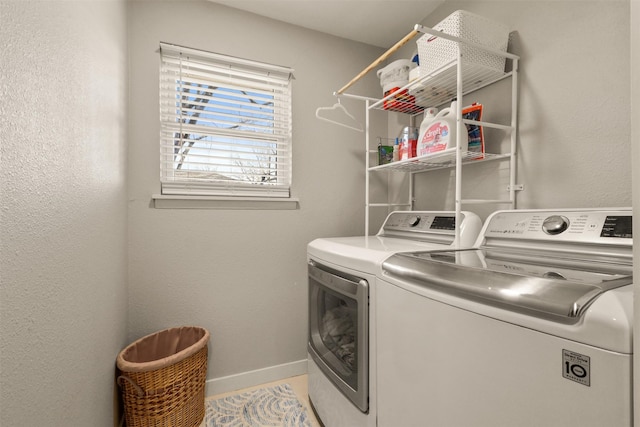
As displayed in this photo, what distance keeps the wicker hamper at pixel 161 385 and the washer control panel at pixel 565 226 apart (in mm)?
1571

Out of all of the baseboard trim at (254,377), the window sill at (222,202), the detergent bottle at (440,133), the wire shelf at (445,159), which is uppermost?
the detergent bottle at (440,133)

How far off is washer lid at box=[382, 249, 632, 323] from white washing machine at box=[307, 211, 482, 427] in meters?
0.19

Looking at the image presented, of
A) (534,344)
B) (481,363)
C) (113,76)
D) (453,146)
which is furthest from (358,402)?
(113,76)

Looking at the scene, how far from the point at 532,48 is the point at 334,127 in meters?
1.22

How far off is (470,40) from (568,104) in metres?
0.51

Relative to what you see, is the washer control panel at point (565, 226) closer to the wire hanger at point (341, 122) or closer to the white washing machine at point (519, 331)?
the white washing machine at point (519, 331)

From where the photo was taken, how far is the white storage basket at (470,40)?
52.0 inches

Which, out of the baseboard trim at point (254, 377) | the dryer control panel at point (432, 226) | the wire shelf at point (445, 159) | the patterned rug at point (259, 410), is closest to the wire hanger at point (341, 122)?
the wire shelf at point (445, 159)

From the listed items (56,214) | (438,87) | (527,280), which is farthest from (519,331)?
(438,87)

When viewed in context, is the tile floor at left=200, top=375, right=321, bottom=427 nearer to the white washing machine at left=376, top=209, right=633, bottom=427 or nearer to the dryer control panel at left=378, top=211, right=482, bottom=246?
the white washing machine at left=376, top=209, right=633, bottom=427

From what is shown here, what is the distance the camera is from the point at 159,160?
5.74 ft

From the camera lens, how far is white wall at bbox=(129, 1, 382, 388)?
1.71 meters

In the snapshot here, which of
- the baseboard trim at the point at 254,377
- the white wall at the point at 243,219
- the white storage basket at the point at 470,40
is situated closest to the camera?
the white storage basket at the point at 470,40

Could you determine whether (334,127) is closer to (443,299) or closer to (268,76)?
(268,76)
